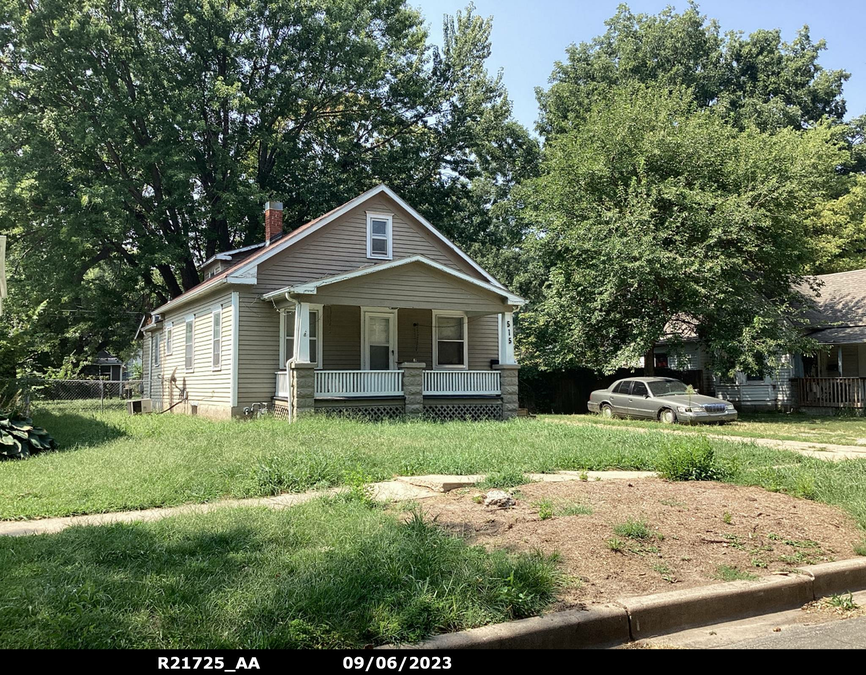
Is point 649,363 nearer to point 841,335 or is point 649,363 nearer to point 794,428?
point 841,335

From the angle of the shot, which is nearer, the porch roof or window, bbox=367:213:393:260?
window, bbox=367:213:393:260

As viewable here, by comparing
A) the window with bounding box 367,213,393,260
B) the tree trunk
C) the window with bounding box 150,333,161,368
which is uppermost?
the window with bounding box 367,213,393,260

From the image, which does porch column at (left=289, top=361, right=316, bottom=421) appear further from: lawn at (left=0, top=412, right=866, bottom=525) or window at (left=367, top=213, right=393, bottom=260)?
window at (left=367, top=213, right=393, bottom=260)

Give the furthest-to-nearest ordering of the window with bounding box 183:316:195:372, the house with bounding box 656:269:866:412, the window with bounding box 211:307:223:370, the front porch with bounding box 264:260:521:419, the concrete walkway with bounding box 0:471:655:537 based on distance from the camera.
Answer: the house with bounding box 656:269:866:412 → the window with bounding box 183:316:195:372 → the window with bounding box 211:307:223:370 → the front porch with bounding box 264:260:521:419 → the concrete walkway with bounding box 0:471:655:537

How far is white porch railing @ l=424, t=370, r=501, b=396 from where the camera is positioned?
1844 centimetres

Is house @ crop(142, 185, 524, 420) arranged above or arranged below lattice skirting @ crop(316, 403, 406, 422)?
above

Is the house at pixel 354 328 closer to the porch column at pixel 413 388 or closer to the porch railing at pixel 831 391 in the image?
the porch column at pixel 413 388

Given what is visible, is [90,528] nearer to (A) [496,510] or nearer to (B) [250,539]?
(B) [250,539]

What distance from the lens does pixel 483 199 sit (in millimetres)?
42531

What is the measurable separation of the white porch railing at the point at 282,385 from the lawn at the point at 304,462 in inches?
138

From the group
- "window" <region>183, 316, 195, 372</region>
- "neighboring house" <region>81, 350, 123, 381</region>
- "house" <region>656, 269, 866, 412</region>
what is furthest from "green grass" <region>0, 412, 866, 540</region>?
"neighboring house" <region>81, 350, 123, 381</region>

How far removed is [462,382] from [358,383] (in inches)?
129

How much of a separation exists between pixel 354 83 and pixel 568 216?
39.5 ft

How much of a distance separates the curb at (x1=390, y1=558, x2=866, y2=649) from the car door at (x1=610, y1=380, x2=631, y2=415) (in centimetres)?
1594
